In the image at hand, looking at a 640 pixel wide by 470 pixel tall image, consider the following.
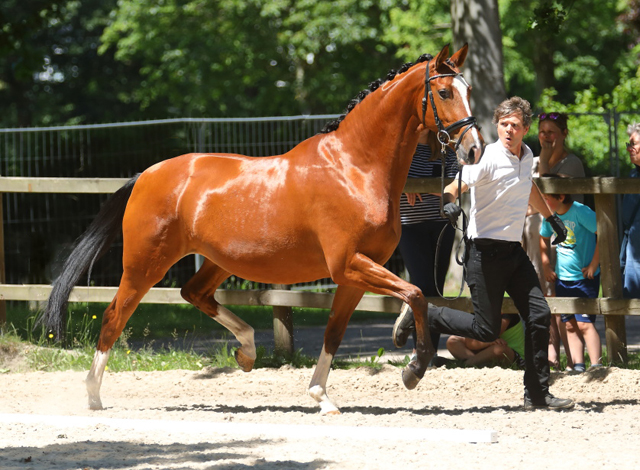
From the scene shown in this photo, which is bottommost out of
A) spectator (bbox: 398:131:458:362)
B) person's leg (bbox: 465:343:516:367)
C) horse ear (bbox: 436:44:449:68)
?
person's leg (bbox: 465:343:516:367)

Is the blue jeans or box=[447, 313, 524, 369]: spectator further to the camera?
box=[447, 313, 524, 369]: spectator

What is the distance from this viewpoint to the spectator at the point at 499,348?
682 centimetres

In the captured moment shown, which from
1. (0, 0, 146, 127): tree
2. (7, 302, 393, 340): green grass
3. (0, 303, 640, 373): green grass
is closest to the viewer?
(0, 303, 640, 373): green grass

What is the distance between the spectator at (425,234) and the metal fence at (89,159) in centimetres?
432

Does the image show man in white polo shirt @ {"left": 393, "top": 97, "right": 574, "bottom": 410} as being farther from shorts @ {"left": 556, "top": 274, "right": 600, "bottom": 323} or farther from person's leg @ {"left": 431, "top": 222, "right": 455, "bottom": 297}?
shorts @ {"left": 556, "top": 274, "right": 600, "bottom": 323}

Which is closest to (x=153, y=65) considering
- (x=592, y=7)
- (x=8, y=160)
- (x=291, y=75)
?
(x=291, y=75)

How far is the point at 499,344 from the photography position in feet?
22.7

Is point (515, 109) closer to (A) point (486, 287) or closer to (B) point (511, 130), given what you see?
(B) point (511, 130)

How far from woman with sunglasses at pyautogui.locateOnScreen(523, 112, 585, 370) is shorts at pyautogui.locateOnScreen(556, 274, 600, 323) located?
149 millimetres

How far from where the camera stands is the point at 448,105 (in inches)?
203

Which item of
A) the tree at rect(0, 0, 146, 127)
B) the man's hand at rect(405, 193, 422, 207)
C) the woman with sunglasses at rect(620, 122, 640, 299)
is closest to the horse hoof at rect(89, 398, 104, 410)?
the man's hand at rect(405, 193, 422, 207)

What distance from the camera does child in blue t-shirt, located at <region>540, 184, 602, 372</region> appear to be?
266 inches

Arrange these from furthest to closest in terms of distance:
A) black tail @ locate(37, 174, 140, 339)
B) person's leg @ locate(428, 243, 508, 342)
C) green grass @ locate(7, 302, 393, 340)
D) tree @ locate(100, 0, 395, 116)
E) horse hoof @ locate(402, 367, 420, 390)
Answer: tree @ locate(100, 0, 395, 116) < green grass @ locate(7, 302, 393, 340) < black tail @ locate(37, 174, 140, 339) < person's leg @ locate(428, 243, 508, 342) < horse hoof @ locate(402, 367, 420, 390)

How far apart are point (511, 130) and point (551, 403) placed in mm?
1640
